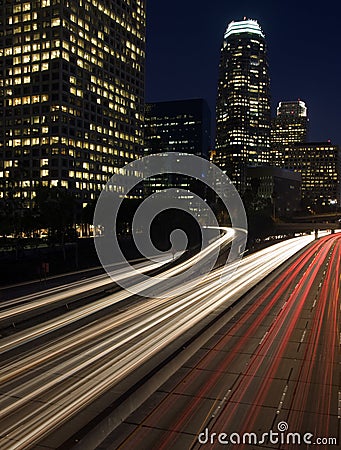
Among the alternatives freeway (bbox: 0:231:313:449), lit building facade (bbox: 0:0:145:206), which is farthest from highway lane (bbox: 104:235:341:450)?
lit building facade (bbox: 0:0:145:206)

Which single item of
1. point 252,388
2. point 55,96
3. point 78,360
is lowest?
point 252,388

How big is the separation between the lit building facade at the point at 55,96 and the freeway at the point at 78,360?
98.8 m

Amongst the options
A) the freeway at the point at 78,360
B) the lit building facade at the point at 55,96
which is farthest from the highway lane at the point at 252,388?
the lit building facade at the point at 55,96

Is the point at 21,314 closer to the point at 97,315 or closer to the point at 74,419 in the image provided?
the point at 97,315

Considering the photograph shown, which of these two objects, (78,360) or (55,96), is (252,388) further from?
(55,96)

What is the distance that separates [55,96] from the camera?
12569 centimetres

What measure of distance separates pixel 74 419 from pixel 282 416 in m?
6.25

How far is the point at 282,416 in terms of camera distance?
1412cm

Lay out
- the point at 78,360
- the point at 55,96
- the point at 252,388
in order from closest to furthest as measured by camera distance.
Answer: the point at 252,388
the point at 78,360
the point at 55,96

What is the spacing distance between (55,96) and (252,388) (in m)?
122

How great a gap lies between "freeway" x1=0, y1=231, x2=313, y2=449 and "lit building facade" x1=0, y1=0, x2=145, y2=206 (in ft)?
324

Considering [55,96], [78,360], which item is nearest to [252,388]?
[78,360]

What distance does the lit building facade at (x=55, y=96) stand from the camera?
125375 mm

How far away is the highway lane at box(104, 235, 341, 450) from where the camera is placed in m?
13.2
